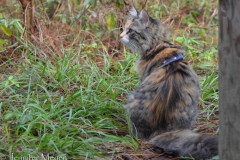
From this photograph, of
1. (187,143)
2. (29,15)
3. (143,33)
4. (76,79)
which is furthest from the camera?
(29,15)

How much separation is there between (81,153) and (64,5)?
12.9 ft

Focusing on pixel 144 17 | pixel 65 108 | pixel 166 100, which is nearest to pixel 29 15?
pixel 144 17

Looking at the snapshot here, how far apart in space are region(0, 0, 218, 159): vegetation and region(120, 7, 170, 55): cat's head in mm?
228

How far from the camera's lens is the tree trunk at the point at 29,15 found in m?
5.55

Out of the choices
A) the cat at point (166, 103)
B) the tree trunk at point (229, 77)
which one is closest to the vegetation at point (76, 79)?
the cat at point (166, 103)

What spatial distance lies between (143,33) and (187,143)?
58.4 inches

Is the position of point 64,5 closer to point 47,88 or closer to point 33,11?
point 33,11

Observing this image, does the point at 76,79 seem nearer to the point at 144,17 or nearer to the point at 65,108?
the point at 65,108

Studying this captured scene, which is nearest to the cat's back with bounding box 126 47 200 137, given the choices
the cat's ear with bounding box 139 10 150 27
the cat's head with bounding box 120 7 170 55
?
the cat's head with bounding box 120 7 170 55

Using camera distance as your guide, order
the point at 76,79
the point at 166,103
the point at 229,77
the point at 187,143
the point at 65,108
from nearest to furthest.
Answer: the point at 229,77
the point at 187,143
the point at 166,103
the point at 65,108
the point at 76,79

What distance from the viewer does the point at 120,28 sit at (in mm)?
5949

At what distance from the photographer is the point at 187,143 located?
3.23 metres

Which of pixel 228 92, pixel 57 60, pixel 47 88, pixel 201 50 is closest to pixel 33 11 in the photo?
pixel 57 60

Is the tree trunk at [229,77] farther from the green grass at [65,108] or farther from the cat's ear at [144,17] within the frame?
the cat's ear at [144,17]
